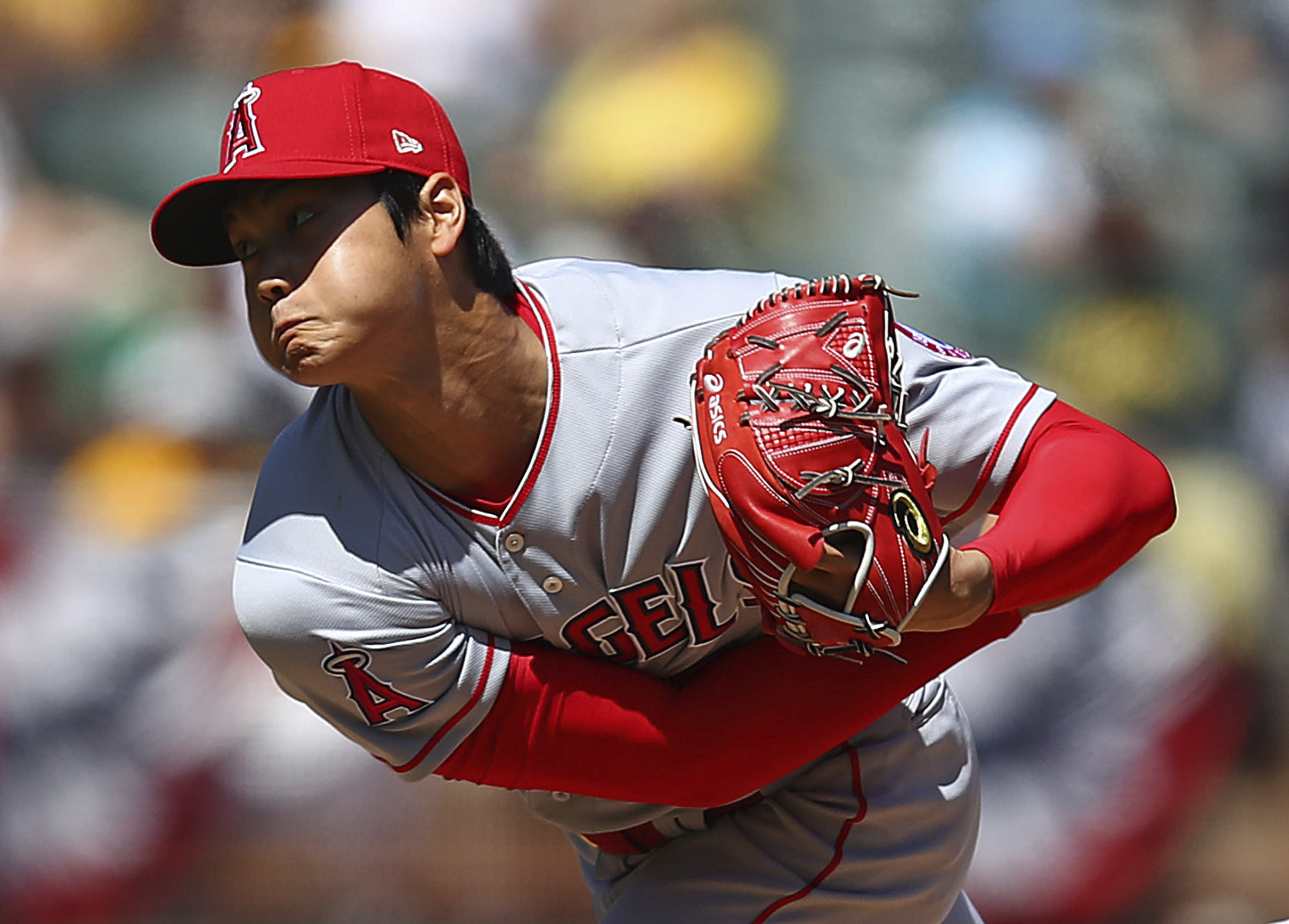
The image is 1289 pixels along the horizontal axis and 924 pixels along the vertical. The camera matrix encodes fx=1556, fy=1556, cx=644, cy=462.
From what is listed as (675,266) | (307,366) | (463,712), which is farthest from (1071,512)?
(675,266)

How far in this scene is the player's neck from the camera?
5.64ft

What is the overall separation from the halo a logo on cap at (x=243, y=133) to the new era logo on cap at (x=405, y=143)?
148mm

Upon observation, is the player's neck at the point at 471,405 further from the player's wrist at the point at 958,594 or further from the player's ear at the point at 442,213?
the player's wrist at the point at 958,594

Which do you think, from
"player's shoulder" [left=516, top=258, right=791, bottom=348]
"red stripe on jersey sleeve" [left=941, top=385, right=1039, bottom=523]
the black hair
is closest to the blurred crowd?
"red stripe on jersey sleeve" [left=941, top=385, right=1039, bottom=523]

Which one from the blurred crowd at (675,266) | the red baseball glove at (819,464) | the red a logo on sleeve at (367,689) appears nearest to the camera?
the red baseball glove at (819,464)

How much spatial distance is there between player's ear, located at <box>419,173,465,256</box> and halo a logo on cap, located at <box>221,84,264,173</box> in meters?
0.19

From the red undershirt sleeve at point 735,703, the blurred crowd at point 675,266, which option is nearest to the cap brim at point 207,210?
the red undershirt sleeve at point 735,703

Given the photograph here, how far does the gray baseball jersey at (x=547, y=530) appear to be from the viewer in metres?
1.74

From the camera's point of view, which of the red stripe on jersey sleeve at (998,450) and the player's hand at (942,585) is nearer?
the player's hand at (942,585)

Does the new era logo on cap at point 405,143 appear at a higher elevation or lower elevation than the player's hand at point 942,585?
higher

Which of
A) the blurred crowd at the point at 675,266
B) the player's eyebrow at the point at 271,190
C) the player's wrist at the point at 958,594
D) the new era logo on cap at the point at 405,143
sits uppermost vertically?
the new era logo on cap at the point at 405,143

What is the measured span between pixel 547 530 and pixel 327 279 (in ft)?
1.23

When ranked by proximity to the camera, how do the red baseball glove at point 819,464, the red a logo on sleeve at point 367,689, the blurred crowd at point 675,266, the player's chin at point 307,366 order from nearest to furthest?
the red baseball glove at point 819,464 → the player's chin at point 307,366 → the red a logo on sleeve at point 367,689 → the blurred crowd at point 675,266

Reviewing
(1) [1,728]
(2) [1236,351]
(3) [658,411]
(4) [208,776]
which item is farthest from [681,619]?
(2) [1236,351]
